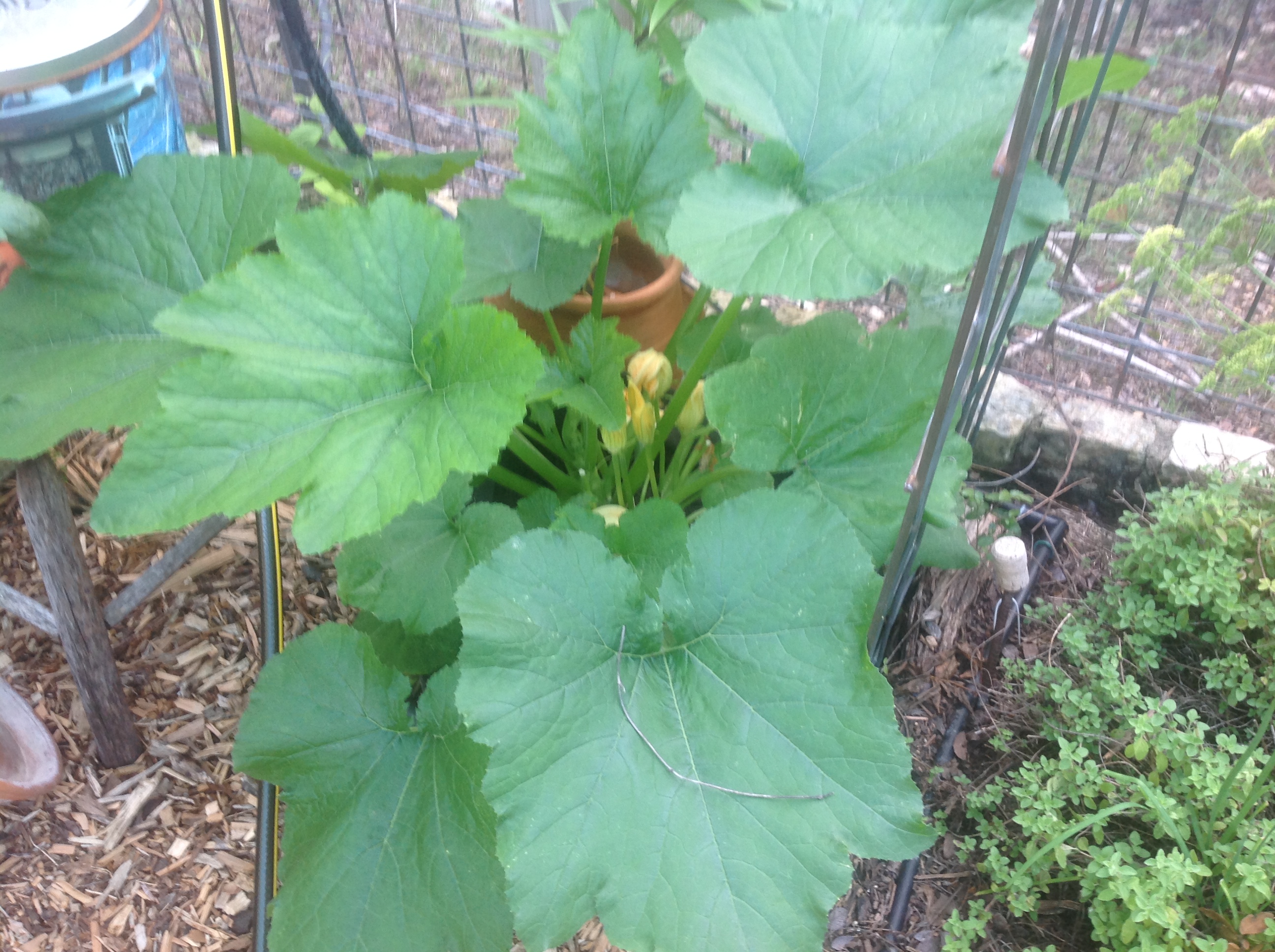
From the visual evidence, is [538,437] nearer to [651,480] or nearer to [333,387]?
[651,480]

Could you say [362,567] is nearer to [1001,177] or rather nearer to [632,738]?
[632,738]

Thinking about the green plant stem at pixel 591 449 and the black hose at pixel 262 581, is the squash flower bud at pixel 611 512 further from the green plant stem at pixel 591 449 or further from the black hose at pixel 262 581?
the black hose at pixel 262 581

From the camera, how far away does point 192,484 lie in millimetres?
825

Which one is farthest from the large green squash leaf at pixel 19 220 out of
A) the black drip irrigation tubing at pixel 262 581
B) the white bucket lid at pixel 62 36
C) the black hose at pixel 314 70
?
the black hose at pixel 314 70

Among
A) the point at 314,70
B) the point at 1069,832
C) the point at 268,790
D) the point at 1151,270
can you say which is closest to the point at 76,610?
the point at 268,790

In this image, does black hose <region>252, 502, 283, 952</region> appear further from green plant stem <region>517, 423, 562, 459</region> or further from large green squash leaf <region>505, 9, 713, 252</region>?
large green squash leaf <region>505, 9, 713, 252</region>

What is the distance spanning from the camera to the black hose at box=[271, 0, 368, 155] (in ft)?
4.76

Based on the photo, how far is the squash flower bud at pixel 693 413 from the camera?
125 cm

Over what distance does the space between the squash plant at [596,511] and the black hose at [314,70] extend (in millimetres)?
443

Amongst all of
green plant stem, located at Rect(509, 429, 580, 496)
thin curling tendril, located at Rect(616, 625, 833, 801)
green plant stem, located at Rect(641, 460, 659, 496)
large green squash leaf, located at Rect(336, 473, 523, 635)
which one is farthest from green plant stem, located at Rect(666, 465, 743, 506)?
thin curling tendril, located at Rect(616, 625, 833, 801)

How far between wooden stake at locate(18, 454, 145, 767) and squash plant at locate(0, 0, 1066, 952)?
20cm

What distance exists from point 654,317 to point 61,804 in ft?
3.77

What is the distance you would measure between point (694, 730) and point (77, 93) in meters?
1.01

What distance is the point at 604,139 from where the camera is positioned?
41.8 inches
